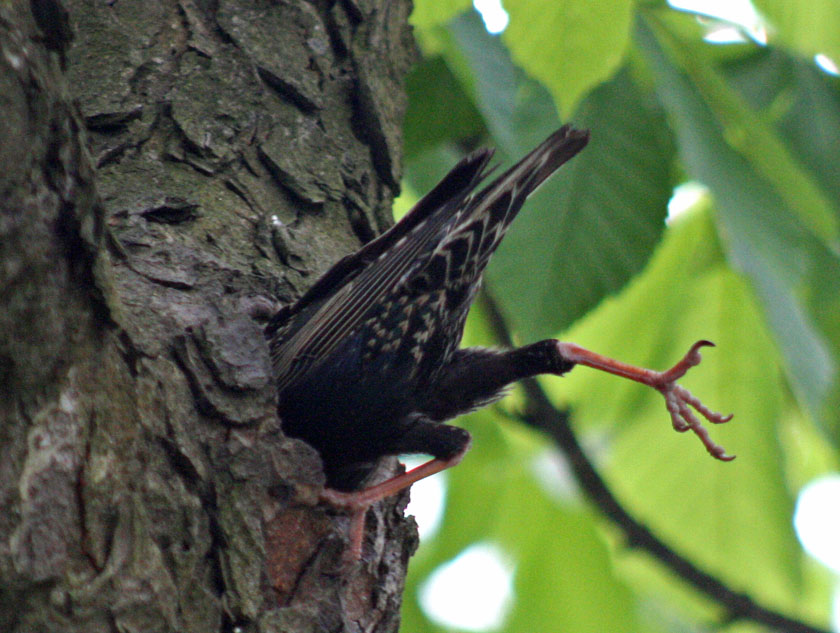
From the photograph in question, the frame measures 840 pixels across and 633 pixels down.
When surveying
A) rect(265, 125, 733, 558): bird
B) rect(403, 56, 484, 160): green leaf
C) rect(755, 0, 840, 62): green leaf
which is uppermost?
rect(403, 56, 484, 160): green leaf

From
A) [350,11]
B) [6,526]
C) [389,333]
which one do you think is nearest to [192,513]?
[6,526]

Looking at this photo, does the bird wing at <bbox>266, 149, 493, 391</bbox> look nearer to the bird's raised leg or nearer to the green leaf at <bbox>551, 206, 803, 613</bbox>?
the bird's raised leg

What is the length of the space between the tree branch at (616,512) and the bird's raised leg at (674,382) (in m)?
1.38

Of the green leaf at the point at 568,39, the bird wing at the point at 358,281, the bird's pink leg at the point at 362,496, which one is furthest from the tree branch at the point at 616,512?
the green leaf at the point at 568,39

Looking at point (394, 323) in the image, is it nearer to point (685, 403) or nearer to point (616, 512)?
point (685, 403)

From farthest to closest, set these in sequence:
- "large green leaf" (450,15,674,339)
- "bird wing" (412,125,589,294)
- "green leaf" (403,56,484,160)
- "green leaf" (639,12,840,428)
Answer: "green leaf" (403,56,484,160) → "large green leaf" (450,15,674,339) → "green leaf" (639,12,840,428) → "bird wing" (412,125,589,294)

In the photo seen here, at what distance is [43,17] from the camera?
4.47ft

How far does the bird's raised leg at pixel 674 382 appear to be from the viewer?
107 inches

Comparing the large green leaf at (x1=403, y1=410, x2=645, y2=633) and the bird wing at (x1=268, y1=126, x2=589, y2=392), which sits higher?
the bird wing at (x1=268, y1=126, x2=589, y2=392)

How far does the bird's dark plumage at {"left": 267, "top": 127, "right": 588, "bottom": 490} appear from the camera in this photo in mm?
2385

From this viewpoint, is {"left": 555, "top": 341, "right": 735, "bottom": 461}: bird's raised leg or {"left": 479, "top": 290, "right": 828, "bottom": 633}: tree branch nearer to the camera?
{"left": 555, "top": 341, "right": 735, "bottom": 461}: bird's raised leg

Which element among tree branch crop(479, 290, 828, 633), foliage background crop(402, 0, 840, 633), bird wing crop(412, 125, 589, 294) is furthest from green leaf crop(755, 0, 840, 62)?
tree branch crop(479, 290, 828, 633)

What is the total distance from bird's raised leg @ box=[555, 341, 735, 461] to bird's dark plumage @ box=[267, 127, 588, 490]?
14.4 inches

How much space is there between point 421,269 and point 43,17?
4.13 feet
